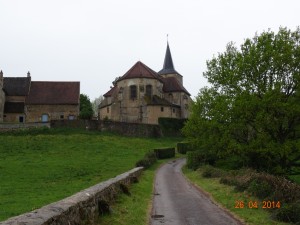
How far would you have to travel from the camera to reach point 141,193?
2036cm

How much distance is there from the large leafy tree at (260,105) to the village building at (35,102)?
38.8m

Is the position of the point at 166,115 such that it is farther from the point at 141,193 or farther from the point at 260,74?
the point at 141,193

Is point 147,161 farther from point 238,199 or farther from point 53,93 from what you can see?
point 53,93

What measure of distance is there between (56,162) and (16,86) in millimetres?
36866

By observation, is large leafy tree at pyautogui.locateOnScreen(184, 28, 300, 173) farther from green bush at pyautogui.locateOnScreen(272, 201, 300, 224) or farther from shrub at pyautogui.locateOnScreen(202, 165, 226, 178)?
green bush at pyautogui.locateOnScreen(272, 201, 300, 224)

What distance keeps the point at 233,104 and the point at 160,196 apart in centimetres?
1298

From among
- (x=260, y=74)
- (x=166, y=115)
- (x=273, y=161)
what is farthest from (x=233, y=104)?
(x=166, y=115)

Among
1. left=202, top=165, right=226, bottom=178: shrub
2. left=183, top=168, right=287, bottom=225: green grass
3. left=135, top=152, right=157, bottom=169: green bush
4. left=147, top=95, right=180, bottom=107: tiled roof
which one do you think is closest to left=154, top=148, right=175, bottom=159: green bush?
left=135, top=152, right=157, bottom=169: green bush

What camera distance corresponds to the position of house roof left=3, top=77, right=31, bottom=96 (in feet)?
222

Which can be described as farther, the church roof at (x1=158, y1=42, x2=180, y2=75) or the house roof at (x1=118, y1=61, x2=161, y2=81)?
the church roof at (x1=158, y1=42, x2=180, y2=75)

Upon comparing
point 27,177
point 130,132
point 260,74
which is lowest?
point 27,177

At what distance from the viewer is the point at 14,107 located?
66312mm

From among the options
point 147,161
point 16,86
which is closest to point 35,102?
point 16,86

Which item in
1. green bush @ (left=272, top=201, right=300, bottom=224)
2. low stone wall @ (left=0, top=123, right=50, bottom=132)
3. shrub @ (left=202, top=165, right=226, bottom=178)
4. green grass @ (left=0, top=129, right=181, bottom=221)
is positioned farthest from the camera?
low stone wall @ (left=0, top=123, right=50, bottom=132)
